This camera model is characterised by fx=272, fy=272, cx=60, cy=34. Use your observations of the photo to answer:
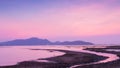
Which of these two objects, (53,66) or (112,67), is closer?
(112,67)

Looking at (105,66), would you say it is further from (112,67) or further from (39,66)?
(39,66)

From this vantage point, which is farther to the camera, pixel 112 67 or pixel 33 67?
pixel 33 67

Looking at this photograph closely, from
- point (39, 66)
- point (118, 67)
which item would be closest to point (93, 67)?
point (118, 67)

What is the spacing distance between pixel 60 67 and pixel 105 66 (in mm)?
7836

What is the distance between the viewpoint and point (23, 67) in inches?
1529

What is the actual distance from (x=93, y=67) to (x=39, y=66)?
34.5 ft

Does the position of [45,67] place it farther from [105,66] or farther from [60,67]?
[105,66]

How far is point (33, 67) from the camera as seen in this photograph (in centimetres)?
3853

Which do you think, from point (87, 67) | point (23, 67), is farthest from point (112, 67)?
point (23, 67)

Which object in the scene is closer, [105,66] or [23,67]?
[105,66]

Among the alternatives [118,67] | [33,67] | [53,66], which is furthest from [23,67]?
[118,67]

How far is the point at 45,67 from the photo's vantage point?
38.4 m

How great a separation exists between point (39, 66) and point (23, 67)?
2295 mm

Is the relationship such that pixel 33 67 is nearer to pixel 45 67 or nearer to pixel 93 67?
pixel 45 67
